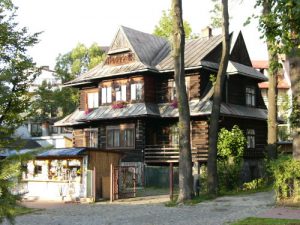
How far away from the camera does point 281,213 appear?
1669 cm

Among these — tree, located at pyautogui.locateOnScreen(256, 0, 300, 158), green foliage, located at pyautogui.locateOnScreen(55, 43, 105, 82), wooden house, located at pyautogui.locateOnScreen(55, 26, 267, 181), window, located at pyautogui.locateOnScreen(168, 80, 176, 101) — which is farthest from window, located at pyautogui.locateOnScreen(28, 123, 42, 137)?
tree, located at pyautogui.locateOnScreen(256, 0, 300, 158)

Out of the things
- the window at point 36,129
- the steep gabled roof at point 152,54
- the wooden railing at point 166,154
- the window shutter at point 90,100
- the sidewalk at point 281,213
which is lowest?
the sidewalk at point 281,213

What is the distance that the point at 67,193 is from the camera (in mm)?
25875

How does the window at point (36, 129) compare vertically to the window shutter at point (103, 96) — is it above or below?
below

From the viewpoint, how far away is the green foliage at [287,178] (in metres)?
18.9

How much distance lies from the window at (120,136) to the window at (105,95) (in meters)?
2.18

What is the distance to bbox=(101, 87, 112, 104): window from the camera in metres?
37.7

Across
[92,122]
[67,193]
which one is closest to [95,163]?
[67,193]

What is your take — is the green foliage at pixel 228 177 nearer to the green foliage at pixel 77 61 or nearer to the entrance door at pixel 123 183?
the entrance door at pixel 123 183

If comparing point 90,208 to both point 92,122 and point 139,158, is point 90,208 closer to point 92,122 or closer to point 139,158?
point 139,158

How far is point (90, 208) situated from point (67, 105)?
42973 millimetres

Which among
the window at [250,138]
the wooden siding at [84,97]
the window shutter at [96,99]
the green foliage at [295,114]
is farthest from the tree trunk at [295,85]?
the wooden siding at [84,97]

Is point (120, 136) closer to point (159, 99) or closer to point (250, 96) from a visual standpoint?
point (159, 99)

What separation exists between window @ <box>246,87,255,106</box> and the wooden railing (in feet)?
27.1
